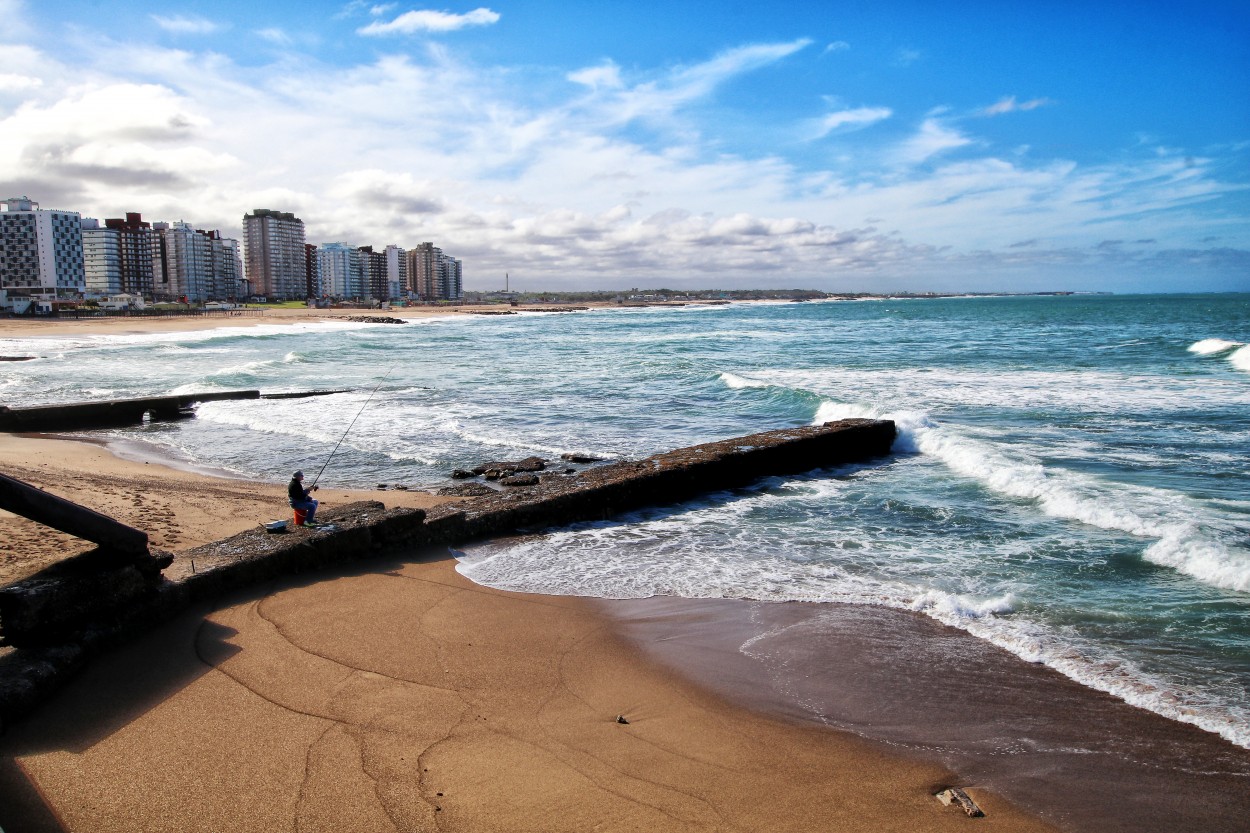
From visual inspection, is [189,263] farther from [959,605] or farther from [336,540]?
[959,605]

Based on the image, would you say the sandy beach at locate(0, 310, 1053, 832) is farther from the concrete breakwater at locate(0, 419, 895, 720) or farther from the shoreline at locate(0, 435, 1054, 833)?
the concrete breakwater at locate(0, 419, 895, 720)

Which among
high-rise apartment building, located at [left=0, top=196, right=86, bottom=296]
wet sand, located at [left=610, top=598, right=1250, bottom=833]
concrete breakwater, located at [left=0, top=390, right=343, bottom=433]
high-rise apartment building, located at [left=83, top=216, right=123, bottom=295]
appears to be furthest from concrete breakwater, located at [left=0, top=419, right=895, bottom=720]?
high-rise apartment building, located at [left=83, top=216, right=123, bottom=295]

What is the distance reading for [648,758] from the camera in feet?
15.8

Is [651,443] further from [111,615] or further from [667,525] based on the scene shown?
[111,615]

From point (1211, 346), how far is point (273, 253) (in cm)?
16316

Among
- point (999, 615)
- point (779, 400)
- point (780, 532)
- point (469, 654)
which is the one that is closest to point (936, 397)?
point (779, 400)

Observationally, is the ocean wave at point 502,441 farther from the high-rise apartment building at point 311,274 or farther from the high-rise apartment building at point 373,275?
the high-rise apartment building at point 373,275

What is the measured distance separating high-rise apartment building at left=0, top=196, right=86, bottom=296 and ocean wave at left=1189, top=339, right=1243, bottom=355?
13823 cm

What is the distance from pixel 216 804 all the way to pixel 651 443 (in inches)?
484

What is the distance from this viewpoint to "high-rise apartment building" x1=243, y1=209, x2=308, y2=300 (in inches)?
6245

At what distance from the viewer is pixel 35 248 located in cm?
11975

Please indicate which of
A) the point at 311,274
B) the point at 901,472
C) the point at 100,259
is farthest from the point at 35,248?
the point at 901,472

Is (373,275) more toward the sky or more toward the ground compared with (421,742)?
more toward the sky

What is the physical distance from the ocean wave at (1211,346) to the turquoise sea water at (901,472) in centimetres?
32
